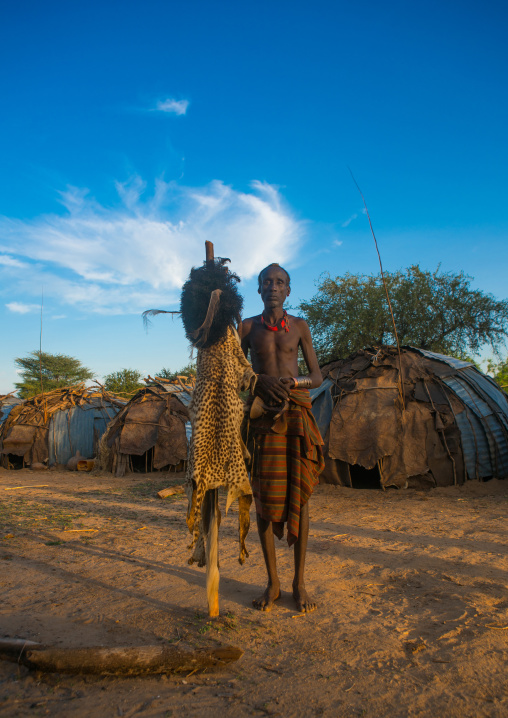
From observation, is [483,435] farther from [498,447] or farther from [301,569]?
[301,569]

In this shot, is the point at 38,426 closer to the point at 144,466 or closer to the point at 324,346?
the point at 144,466

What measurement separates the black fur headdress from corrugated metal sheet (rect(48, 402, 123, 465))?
12314 millimetres

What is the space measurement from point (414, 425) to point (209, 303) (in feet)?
19.8

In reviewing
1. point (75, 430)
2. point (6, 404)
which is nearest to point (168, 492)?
point (75, 430)

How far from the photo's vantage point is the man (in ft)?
9.07

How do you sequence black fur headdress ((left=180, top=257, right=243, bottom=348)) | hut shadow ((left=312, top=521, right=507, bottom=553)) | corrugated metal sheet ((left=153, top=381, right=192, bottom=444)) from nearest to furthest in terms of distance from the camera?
1. black fur headdress ((left=180, top=257, right=243, bottom=348))
2. hut shadow ((left=312, top=521, right=507, bottom=553))
3. corrugated metal sheet ((left=153, top=381, right=192, bottom=444))

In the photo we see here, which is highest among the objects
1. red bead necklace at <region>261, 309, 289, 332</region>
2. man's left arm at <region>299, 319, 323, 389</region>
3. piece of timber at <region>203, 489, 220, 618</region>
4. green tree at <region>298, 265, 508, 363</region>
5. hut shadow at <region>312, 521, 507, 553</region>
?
green tree at <region>298, 265, 508, 363</region>

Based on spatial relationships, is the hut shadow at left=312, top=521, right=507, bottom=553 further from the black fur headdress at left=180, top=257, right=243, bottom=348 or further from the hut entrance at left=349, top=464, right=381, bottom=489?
the hut entrance at left=349, top=464, right=381, bottom=489

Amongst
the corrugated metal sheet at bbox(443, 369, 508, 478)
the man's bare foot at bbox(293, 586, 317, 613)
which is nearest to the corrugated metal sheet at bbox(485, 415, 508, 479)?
the corrugated metal sheet at bbox(443, 369, 508, 478)

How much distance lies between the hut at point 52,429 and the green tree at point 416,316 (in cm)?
780

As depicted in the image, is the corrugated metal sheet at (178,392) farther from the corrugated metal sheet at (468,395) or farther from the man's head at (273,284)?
the man's head at (273,284)

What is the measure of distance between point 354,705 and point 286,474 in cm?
127

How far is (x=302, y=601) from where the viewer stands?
2713 mm

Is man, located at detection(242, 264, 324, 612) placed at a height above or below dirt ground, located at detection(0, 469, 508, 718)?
above
